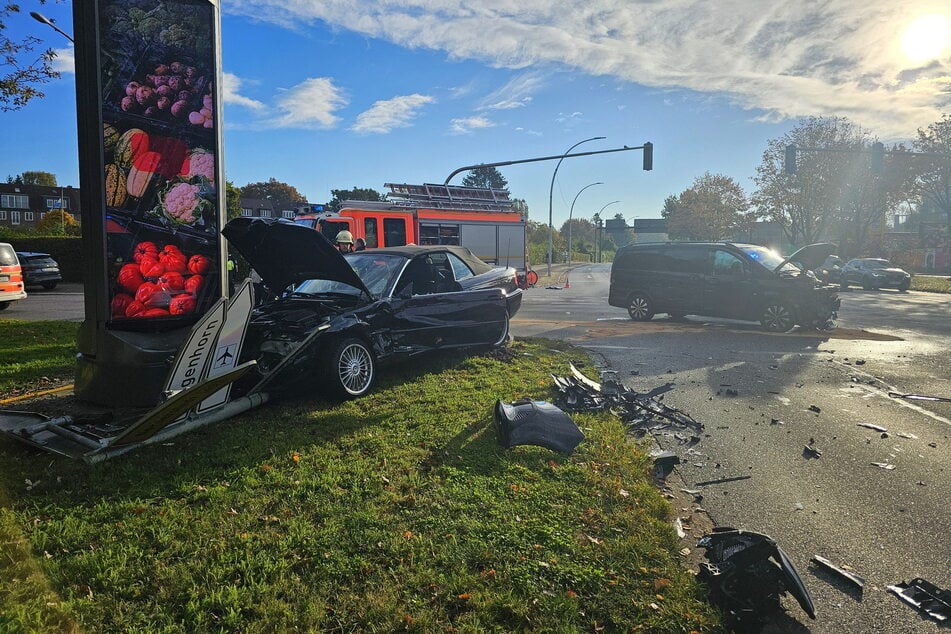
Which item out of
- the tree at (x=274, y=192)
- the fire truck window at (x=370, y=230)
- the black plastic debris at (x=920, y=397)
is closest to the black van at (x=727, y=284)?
the black plastic debris at (x=920, y=397)

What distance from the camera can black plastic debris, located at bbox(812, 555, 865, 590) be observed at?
2.92 metres

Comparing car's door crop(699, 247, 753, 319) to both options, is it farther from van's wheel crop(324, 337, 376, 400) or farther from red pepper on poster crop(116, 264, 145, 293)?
red pepper on poster crop(116, 264, 145, 293)

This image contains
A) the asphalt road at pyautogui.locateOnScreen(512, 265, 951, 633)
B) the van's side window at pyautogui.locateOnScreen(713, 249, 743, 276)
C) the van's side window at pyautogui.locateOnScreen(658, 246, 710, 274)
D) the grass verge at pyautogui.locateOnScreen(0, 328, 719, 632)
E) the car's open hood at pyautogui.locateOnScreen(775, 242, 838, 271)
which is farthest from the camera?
the van's side window at pyautogui.locateOnScreen(658, 246, 710, 274)

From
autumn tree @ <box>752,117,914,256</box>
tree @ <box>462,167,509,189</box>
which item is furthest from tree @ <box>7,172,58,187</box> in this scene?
autumn tree @ <box>752,117,914,256</box>

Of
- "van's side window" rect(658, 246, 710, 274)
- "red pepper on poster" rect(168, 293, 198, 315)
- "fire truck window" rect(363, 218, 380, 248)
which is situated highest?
"fire truck window" rect(363, 218, 380, 248)

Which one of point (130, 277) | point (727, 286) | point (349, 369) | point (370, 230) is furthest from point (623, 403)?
point (370, 230)

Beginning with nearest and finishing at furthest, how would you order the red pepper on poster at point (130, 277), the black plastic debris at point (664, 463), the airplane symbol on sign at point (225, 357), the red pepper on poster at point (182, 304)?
the black plastic debris at point (664, 463)
the airplane symbol on sign at point (225, 357)
the red pepper on poster at point (130, 277)
the red pepper on poster at point (182, 304)

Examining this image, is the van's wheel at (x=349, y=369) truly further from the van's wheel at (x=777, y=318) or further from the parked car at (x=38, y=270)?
the parked car at (x=38, y=270)

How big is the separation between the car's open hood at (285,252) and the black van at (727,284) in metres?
9.08

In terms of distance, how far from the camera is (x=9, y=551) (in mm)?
2846

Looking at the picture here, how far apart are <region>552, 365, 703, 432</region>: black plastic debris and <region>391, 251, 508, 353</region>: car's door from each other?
165 centimetres

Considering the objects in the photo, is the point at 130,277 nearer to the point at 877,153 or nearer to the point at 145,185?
the point at 145,185

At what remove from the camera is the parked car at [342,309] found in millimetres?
5637

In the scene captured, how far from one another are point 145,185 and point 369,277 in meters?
2.55
